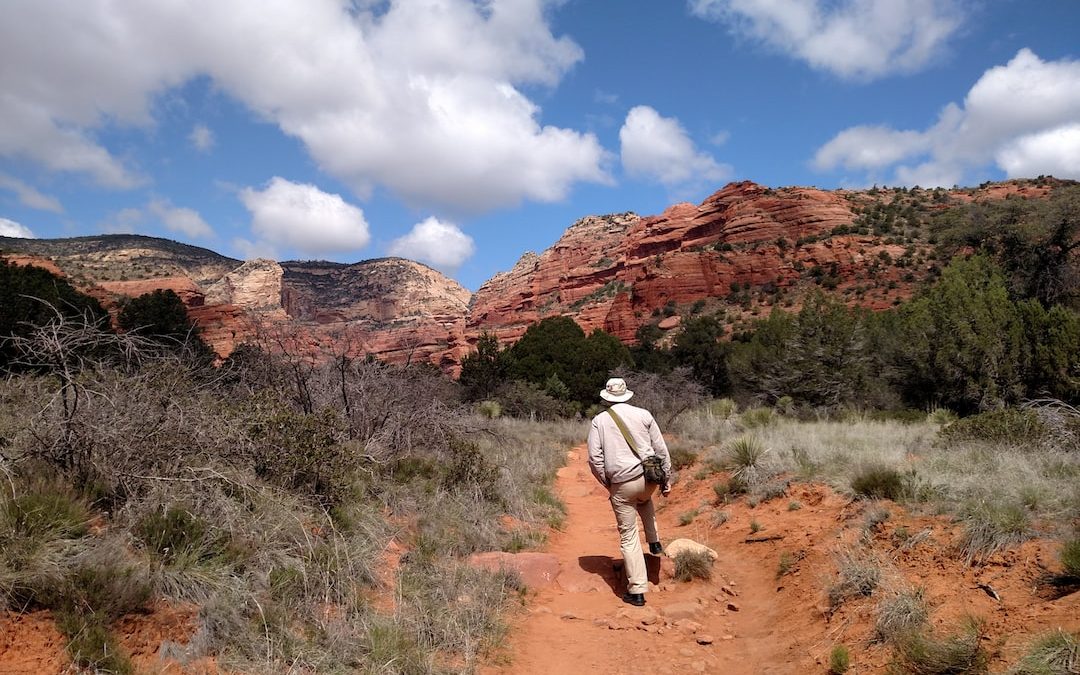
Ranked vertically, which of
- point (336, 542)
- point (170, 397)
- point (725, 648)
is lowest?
point (725, 648)

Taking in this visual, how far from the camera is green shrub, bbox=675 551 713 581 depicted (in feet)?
20.1

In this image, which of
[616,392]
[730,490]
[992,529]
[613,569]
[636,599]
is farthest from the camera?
[730,490]

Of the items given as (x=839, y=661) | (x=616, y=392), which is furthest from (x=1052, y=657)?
(x=616, y=392)

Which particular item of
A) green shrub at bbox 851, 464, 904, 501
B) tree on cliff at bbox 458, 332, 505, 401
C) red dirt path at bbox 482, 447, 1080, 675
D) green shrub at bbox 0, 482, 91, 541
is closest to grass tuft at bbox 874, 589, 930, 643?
red dirt path at bbox 482, 447, 1080, 675

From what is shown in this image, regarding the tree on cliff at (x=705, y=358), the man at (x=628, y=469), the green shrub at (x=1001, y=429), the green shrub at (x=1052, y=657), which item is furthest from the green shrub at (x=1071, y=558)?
the tree on cliff at (x=705, y=358)

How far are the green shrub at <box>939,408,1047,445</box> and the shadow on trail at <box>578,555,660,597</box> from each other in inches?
202

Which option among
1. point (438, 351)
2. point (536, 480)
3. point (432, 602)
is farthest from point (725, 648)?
point (438, 351)

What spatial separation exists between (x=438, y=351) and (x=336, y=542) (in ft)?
217

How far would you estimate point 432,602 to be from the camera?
16.0 feet

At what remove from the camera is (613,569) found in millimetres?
6672

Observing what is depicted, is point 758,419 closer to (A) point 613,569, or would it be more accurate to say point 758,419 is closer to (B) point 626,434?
(A) point 613,569

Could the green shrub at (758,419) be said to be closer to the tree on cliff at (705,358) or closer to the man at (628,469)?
the man at (628,469)

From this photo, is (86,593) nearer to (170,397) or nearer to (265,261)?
(170,397)

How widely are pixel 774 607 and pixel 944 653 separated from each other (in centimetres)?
215
